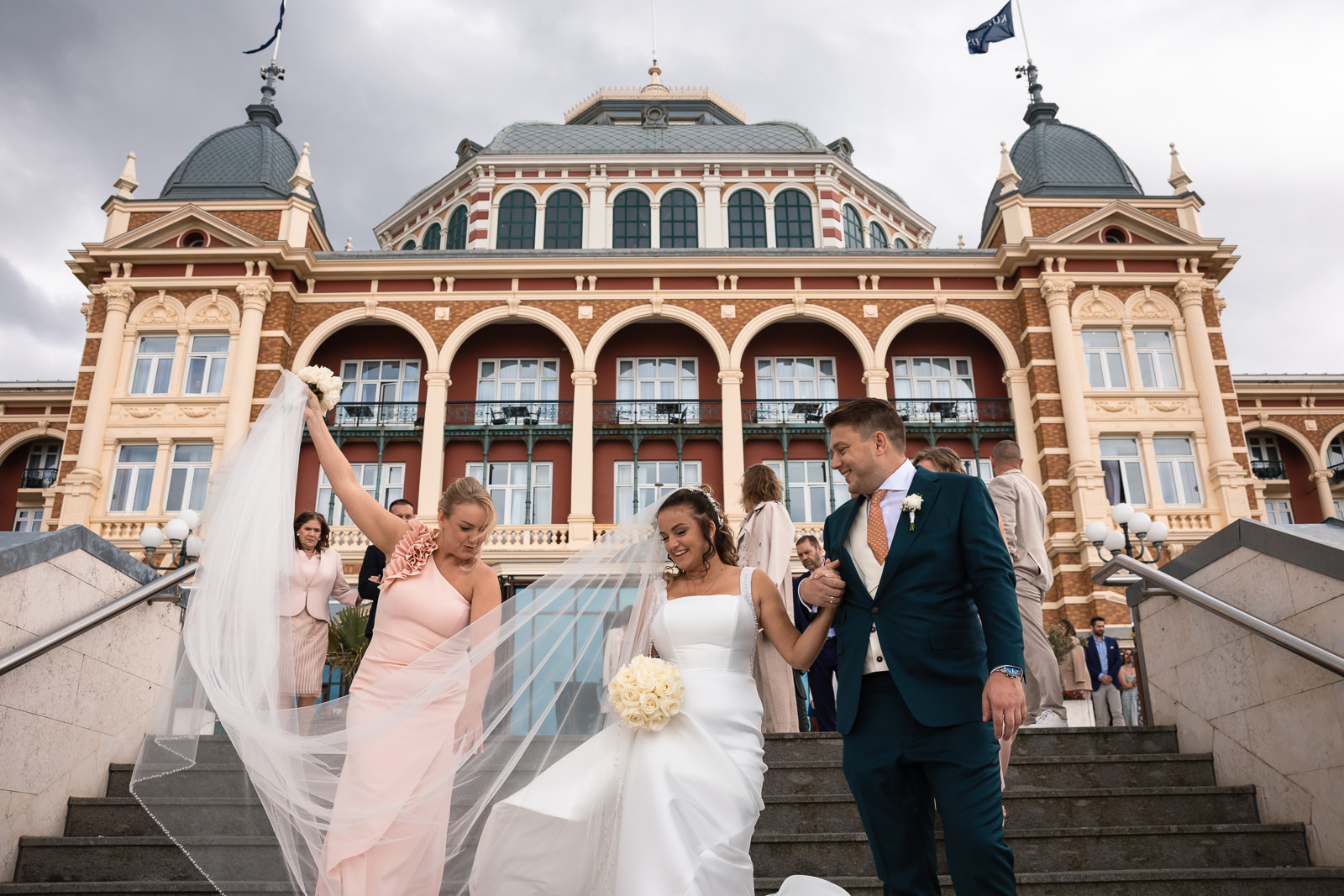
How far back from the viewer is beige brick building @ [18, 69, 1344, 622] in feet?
76.0

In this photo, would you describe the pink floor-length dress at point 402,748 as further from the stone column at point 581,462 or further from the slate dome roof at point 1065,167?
the slate dome roof at point 1065,167

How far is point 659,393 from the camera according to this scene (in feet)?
85.5

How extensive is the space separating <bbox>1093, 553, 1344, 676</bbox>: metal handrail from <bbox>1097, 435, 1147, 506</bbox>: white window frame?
17.5 m

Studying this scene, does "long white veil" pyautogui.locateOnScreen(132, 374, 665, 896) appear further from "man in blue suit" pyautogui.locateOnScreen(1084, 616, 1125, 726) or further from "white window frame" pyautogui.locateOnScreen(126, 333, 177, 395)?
"white window frame" pyautogui.locateOnScreen(126, 333, 177, 395)

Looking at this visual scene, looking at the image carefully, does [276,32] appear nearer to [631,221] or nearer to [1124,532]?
[631,221]

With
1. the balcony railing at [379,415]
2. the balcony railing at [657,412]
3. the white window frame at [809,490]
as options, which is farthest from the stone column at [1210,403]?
the balcony railing at [379,415]

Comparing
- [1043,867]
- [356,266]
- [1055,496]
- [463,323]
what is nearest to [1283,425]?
[1055,496]

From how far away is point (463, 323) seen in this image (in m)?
25.0

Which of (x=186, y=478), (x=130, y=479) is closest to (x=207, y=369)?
(x=186, y=478)

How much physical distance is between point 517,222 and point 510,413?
28.6ft

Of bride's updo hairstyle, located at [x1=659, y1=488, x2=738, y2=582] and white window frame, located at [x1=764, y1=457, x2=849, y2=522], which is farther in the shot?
white window frame, located at [x1=764, y1=457, x2=849, y2=522]

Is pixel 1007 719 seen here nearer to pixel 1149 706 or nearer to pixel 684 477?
pixel 1149 706

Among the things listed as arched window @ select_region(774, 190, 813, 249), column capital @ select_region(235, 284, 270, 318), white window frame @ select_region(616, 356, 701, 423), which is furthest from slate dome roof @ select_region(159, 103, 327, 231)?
arched window @ select_region(774, 190, 813, 249)

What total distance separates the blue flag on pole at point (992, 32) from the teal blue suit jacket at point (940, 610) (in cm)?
2699
